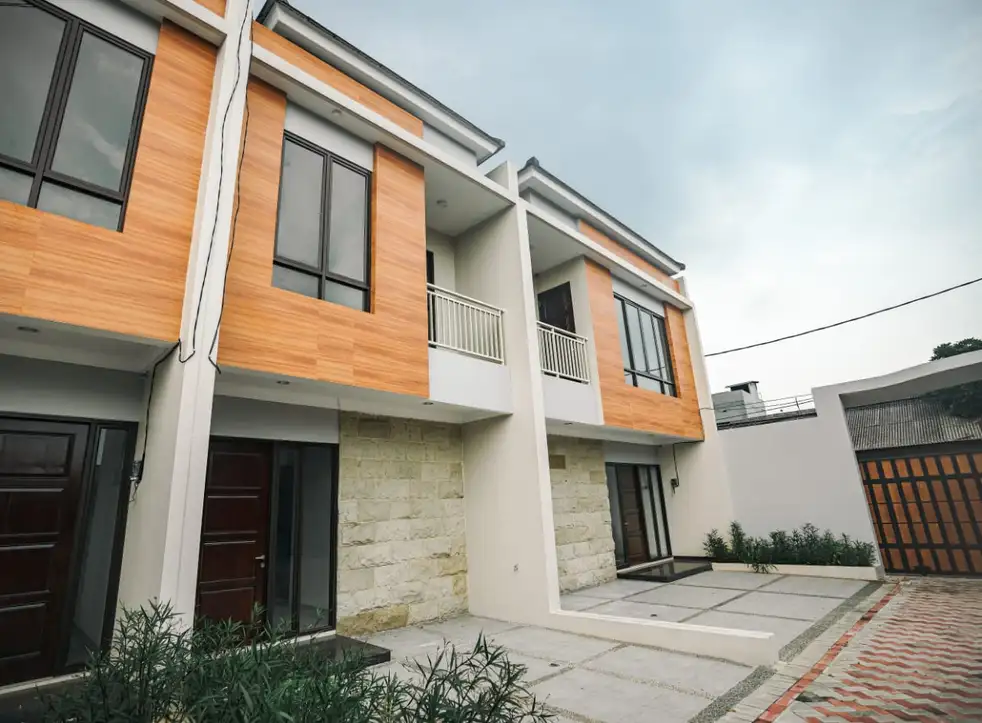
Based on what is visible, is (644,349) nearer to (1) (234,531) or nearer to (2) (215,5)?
(1) (234,531)

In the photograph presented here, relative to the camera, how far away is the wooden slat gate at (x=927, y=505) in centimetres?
752

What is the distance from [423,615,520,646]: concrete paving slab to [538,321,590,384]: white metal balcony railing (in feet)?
11.3

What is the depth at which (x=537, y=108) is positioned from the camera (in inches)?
567

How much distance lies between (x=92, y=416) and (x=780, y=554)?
1034 centimetres

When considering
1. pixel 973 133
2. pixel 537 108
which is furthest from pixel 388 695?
pixel 537 108

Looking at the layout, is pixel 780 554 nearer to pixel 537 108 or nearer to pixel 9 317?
pixel 9 317

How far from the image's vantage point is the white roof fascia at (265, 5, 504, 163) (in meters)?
5.18

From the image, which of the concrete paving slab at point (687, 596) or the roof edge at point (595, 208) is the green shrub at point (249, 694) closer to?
the concrete paving slab at point (687, 596)

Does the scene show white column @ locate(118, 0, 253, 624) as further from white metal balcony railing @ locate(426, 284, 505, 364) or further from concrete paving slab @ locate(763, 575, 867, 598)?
concrete paving slab @ locate(763, 575, 867, 598)

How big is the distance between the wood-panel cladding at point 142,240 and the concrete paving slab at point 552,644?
4283 millimetres

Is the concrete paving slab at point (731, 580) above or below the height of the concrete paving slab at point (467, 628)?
below

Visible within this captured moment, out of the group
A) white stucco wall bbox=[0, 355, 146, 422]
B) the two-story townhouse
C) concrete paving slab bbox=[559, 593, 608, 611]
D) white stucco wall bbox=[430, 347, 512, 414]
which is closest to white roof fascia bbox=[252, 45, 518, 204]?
the two-story townhouse

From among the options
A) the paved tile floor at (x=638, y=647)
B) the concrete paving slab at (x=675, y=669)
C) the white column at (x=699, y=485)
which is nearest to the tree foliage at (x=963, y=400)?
the white column at (x=699, y=485)

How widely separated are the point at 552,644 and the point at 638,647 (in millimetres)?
847
